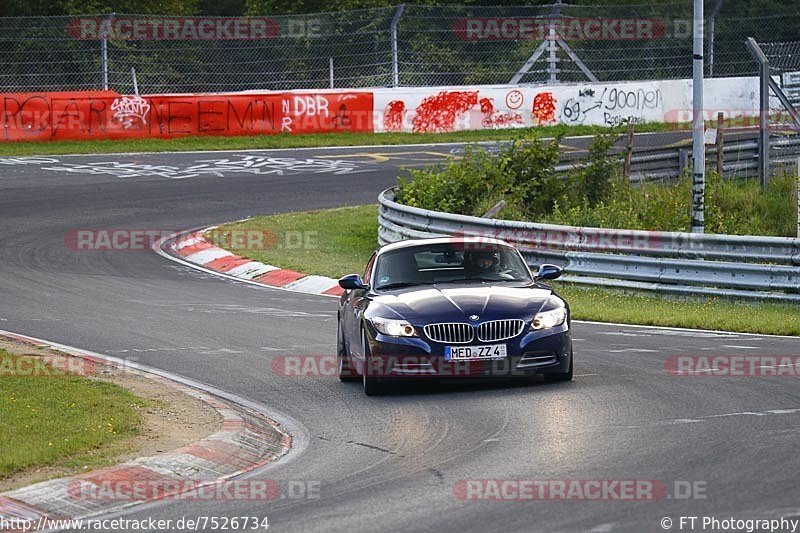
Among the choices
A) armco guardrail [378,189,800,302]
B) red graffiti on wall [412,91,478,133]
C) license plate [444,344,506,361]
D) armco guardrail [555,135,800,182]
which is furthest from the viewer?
red graffiti on wall [412,91,478,133]

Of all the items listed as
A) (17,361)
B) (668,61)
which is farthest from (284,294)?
(668,61)

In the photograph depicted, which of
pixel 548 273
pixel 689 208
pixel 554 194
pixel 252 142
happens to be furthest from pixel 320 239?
A: pixel 252 142

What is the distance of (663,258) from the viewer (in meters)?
18.3

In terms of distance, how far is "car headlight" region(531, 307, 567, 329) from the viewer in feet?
38.2

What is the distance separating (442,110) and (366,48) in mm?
3090

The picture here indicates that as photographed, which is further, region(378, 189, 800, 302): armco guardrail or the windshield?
region(378, 189, 800, 302): armco guardrail

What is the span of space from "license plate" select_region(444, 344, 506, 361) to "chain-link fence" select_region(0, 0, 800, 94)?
25151 millimetres

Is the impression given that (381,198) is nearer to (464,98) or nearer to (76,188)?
(76,188)

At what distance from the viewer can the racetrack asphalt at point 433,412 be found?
7461mm

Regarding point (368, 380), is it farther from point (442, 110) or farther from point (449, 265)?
point (442, 110)

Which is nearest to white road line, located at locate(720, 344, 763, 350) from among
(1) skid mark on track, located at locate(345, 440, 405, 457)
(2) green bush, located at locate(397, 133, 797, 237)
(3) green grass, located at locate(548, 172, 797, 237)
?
(1) skid mark on track, located at locate(345, 440, 405, 457)

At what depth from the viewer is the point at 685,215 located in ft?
72.5

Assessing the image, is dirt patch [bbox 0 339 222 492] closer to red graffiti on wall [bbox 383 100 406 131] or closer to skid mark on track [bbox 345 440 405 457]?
skid mark on track [bbox 345 440 405 457]

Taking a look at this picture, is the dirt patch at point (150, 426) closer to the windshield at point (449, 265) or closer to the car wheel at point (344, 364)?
the car wheel at point (344, 364)
